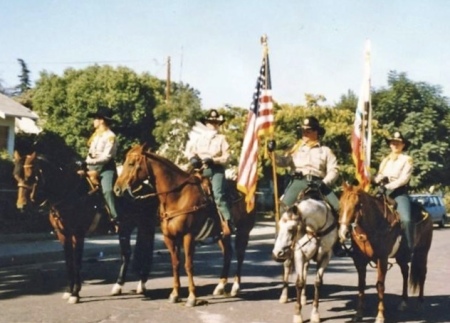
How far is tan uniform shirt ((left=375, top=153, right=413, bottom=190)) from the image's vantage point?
9.57 meters

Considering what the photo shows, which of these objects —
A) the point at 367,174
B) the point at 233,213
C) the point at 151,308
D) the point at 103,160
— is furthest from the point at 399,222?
the point at 103,160

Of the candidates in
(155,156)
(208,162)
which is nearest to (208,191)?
(208,162)

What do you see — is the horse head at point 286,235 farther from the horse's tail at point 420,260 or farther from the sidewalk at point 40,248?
the sidewalk at point 40,248

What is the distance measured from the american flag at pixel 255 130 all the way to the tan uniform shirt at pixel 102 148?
Result: 80.3 inches

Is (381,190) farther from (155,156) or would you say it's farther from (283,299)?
(155,156)

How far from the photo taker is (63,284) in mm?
11461

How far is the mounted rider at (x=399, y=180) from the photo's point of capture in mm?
9391

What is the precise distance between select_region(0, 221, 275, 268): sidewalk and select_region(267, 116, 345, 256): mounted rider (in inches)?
298

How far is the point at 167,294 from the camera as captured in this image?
1059cm

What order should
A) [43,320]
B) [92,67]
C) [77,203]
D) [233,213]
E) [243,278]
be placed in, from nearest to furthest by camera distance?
1. [43,320]
2. [77,203]
3. [233,213]
4. [243,278]
5. [92,67]

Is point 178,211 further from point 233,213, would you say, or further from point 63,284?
point 63,284

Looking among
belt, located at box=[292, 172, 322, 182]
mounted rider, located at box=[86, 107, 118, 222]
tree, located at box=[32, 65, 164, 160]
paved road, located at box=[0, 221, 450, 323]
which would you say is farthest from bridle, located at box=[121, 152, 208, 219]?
tree, located at box=[32, 65, 164, 160]

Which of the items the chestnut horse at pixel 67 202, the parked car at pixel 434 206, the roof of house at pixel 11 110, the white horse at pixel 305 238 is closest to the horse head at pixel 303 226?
the white horse at pixel 305 238

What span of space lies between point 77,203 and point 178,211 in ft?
5.24
